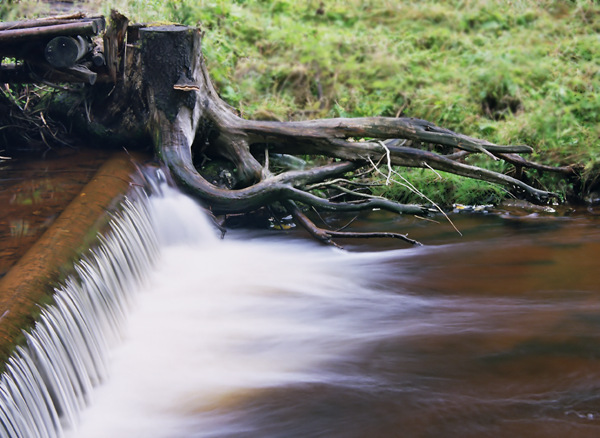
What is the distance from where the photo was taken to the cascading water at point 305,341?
3.30m

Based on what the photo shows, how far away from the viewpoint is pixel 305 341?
174 inches

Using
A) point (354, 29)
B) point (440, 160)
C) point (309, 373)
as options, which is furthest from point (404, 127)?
point (354, 29)

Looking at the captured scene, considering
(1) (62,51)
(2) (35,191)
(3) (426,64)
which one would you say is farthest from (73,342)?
(3) (426,64)

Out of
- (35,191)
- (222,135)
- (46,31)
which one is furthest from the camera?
(222,135)

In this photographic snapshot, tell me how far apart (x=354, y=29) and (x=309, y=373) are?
331 inches

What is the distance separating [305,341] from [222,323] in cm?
67

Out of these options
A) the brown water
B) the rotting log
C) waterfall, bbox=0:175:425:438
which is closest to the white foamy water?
waterfall, bbox=0:175:425:438

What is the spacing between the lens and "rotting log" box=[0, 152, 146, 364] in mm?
3115

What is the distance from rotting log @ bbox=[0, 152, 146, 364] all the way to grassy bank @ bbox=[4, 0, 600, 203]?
3142mm

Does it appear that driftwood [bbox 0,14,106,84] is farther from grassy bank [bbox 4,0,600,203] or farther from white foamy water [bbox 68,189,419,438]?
grassy bank [bbox 4,0,600,203]

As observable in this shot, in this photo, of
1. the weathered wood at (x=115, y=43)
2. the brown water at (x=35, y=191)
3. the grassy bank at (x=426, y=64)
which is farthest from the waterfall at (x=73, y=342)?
the grassy bank at (x=426, y=64)

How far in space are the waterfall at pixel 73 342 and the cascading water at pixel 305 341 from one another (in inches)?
0.5

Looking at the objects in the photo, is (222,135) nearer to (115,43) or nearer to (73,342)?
(115,43)

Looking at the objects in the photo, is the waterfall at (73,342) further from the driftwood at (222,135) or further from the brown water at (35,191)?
the driftwood at (222,135)
